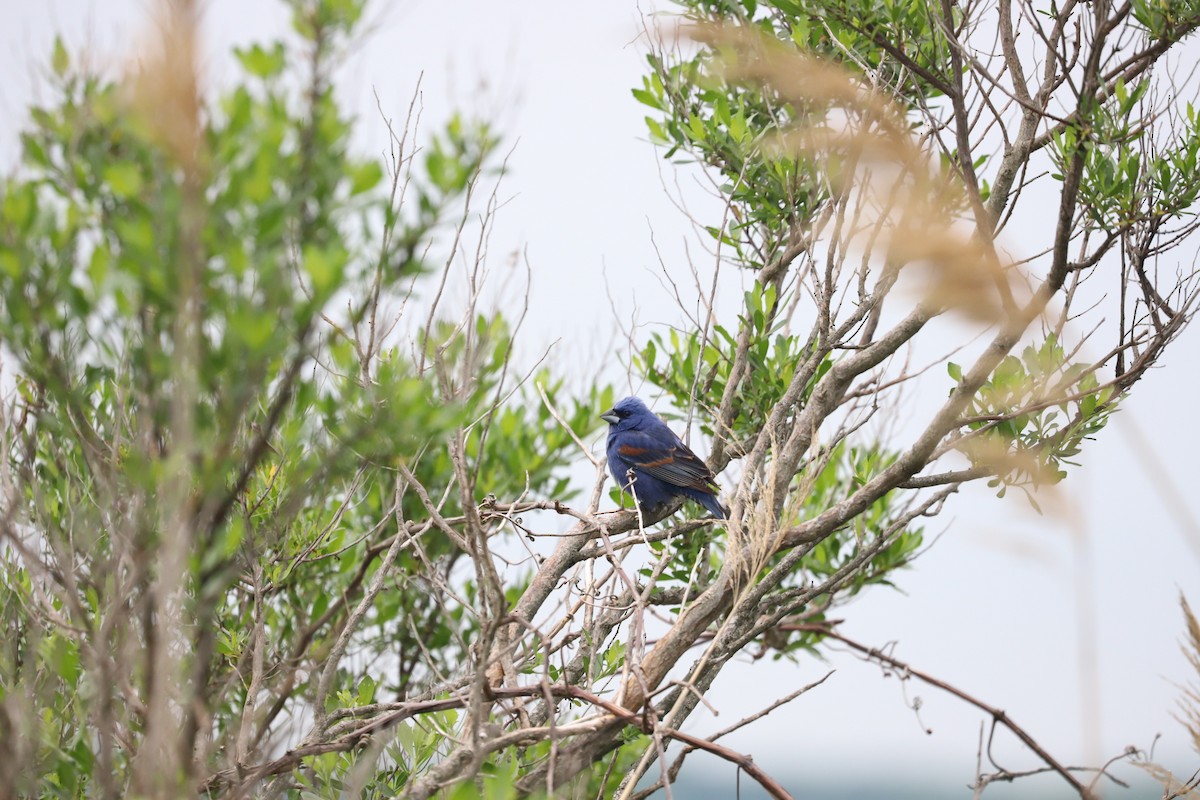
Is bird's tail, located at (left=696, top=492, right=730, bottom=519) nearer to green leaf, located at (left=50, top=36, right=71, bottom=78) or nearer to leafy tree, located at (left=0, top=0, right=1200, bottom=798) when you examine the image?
leafy tree, located at (left=0, top=0, right=1200, bottom=798)

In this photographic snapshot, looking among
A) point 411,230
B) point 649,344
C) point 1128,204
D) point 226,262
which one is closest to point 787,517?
point 411,230

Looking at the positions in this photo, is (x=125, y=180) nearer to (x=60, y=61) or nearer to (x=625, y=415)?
(x=60, y=61)

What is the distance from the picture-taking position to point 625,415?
6.27 metres

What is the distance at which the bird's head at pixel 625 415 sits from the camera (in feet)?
20.4

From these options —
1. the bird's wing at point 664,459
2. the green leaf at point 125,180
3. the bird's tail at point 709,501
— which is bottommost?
the green leaf at point 125,180

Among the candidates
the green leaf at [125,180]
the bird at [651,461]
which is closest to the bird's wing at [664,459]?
the bird at [651,461]

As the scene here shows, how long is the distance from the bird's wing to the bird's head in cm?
6

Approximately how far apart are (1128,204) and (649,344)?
2165mm

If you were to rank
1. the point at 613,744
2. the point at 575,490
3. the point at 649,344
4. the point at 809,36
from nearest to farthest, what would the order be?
the point at 613,744, the point at 809,36, the point at 649,344, the point at 575,490

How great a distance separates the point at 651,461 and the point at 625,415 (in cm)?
45

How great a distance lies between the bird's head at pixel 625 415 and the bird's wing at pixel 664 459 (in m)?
0.06

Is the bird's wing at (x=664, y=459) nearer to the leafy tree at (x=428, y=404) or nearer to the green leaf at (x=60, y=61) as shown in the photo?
the leafy tree at (x=428, y=404)

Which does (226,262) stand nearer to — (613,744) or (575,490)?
(613,744)

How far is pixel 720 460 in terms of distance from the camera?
490cm
